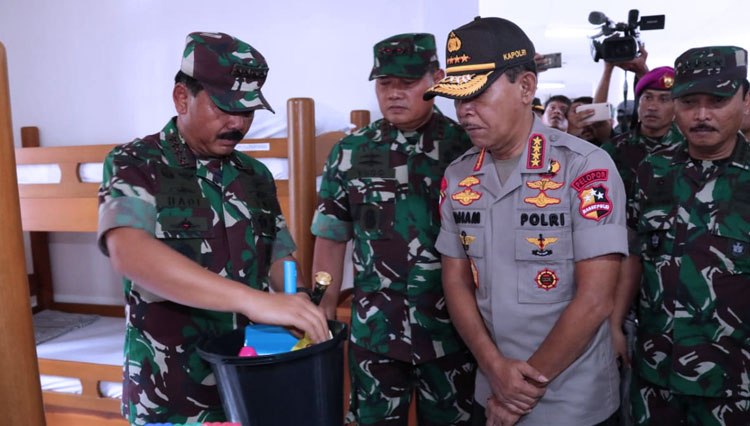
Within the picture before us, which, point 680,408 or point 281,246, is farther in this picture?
point 680,408

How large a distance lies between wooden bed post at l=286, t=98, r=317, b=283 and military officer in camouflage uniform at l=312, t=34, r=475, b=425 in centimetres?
35

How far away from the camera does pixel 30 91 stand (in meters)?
3.21

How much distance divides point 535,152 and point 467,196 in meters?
0.17

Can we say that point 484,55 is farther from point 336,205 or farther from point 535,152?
point 336,205

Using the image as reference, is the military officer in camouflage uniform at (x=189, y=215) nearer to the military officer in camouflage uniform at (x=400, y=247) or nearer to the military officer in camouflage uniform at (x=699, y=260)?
the military officer in camouflage uniform at (x=400, y=247)

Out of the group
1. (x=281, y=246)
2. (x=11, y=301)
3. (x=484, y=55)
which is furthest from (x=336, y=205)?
(x=11, y=301)

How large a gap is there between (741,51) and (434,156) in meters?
0.83

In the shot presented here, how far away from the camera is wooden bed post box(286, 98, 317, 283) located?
1877 millimetres

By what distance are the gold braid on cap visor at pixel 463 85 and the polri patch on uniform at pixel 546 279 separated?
379 mm

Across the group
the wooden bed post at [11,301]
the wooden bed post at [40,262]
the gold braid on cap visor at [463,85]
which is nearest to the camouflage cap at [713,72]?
the gold braid on cap visor at [463,85]

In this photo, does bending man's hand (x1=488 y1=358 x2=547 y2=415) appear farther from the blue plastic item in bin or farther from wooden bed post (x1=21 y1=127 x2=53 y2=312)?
wooden bed post (x1=21 y1=127 x2=53 y2=312)

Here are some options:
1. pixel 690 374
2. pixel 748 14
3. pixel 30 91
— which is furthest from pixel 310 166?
pixel 748 14

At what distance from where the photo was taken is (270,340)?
2.39 ft

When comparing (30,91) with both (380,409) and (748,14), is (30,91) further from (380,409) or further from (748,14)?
(748,14)
